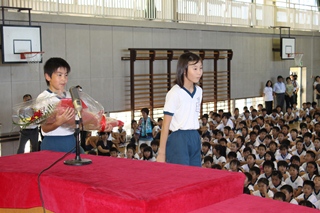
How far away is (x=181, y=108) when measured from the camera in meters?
3.85

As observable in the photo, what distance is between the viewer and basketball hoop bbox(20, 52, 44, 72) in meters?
9.34

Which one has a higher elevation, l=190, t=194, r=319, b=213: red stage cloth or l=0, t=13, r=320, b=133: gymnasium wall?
l=0, t=13, r=320, b=133: gymnasium wall

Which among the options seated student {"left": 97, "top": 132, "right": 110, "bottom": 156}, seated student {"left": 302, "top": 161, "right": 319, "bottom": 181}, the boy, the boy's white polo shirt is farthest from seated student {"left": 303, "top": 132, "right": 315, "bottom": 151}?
the boy

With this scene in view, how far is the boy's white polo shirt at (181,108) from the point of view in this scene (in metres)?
3.83

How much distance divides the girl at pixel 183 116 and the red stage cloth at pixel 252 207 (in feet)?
5.24

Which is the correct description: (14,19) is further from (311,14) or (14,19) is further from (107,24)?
(311,14)

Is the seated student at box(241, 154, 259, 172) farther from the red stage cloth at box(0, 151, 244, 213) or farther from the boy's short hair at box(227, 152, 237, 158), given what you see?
the red stage cloth at box(0, 151, 244, 213)

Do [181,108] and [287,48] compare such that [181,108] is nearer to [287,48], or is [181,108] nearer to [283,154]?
[283,154]

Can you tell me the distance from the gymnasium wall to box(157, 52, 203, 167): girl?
20.9 feet

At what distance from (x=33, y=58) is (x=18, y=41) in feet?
1.49

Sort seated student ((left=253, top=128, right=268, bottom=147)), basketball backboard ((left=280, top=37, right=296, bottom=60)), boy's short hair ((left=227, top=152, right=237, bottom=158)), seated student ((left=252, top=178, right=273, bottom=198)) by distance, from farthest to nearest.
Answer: basketball backboard ((left=280, top=37, right=296, bottom=60))
seated student ((left=253, top=128, right=268, bottom=147))
boy's short hair ((left=227, top=152, right=237, bottom=158))
seated student ((left=252, top=178, right=273, bottom=198))

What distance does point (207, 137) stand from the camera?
9.34m

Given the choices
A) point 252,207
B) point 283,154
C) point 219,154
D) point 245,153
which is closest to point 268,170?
point 245,153

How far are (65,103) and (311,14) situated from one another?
Answer: 1758 cm
